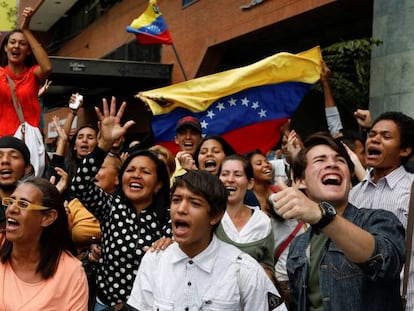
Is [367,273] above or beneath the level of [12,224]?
beneath

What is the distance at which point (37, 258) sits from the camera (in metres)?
3.85

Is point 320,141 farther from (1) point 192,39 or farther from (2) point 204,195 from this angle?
(1) point 192,39

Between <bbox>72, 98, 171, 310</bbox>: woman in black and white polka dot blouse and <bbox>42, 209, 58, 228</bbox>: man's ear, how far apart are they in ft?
1.51

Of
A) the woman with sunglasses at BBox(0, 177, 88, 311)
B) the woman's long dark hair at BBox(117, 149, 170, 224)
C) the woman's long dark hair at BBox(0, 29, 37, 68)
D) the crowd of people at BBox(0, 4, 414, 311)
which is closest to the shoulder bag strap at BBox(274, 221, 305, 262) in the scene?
the crowd of people at BBox(0, 4, 414, 311)

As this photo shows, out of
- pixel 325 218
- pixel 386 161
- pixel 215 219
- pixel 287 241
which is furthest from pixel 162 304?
pixel 386 161

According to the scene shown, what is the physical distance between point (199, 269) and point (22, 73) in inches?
139

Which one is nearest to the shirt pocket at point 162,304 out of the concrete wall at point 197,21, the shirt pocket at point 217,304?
the shirt pocket at point 217,304

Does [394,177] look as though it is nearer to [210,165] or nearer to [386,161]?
[386,161]

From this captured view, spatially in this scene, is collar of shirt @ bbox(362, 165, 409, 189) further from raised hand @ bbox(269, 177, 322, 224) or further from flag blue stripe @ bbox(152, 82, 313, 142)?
flag blue stripe @ bbox(152, 82, 313, 142)

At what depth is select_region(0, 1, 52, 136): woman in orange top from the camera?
6.02 meters

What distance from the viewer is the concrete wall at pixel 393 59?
28.6 ft

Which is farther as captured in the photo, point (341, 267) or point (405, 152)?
point (405, 152)

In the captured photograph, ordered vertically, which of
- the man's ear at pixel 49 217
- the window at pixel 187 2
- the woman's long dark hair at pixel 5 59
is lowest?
the man's ear at pixel 49 217

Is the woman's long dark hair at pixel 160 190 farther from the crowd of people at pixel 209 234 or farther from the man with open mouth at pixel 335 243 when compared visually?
the man with open mouth at pixel 335 243
